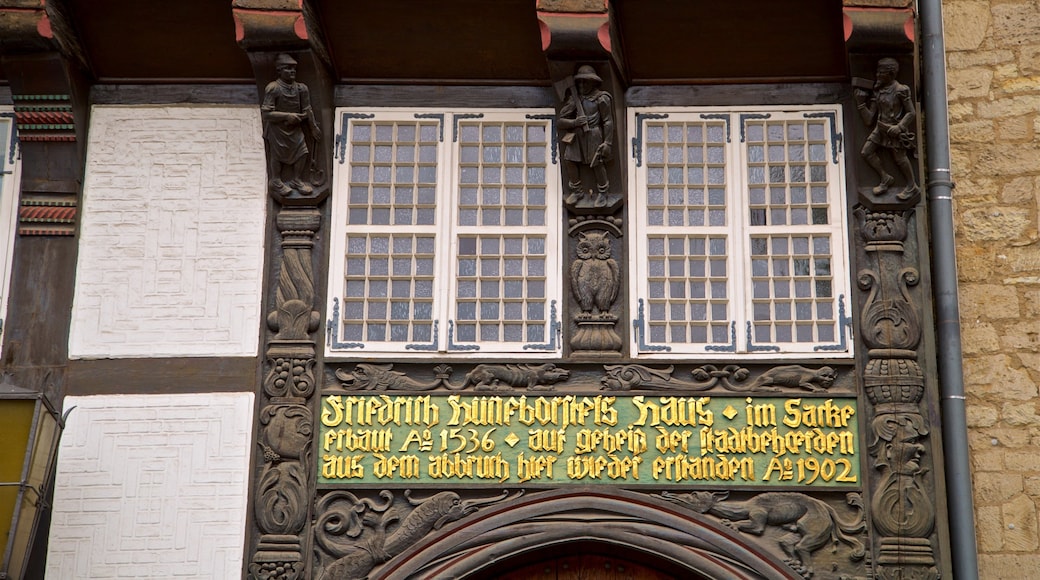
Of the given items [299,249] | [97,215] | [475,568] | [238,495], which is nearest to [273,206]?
[299,249]

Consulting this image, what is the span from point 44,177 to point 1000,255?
618cm

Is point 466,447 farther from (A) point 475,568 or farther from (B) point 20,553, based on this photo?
(B) point 20,553

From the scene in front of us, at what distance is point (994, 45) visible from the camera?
10.5 metres

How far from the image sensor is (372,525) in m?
9.52

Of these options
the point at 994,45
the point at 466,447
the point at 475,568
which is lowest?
the point at 475,568

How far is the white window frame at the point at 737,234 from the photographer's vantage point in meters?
9.77

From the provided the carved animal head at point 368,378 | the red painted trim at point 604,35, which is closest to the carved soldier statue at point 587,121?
the red painted trim at point 604,35

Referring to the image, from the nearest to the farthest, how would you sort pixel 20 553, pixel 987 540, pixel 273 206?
pixel 20 553
pixel 987 540
pixel 273 206

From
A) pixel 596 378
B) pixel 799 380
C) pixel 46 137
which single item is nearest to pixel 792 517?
pixel 799 380

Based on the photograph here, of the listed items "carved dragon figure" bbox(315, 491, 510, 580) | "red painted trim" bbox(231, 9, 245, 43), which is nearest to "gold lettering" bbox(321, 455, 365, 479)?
"carved dragon figure" bbox(315, 491, 510, 580)

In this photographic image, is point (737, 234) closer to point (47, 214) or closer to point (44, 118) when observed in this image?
point (47, 214)

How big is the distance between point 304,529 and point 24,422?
1.76m

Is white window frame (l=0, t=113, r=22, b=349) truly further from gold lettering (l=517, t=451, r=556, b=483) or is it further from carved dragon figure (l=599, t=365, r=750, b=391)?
carved dragon figure (l=599, t=365, r=750, b=391)

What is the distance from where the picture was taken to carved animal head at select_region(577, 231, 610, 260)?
9.95 m
